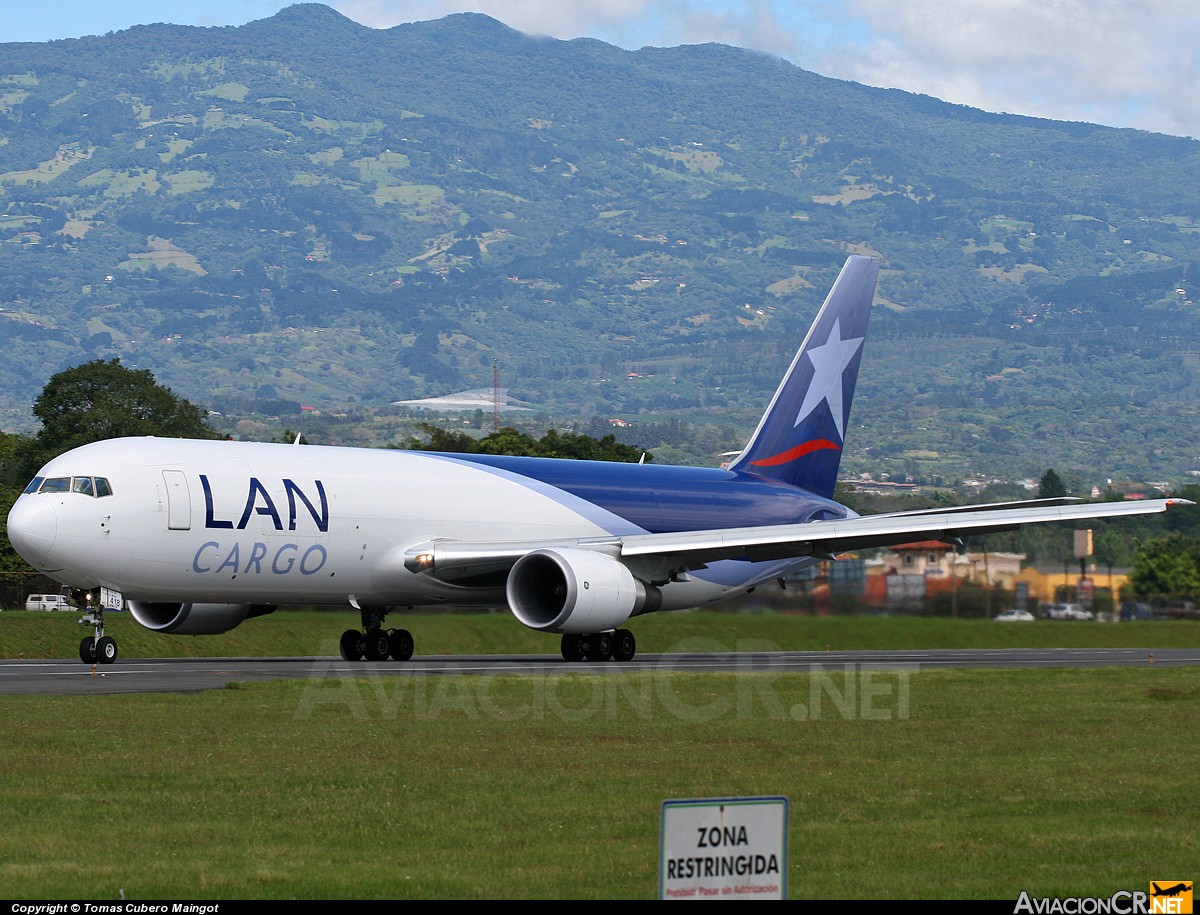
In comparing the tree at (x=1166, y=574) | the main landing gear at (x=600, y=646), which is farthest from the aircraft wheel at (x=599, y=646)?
the tree at (x=1166, y=574)

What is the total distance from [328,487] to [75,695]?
9.68 m

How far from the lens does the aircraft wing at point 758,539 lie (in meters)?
33.9

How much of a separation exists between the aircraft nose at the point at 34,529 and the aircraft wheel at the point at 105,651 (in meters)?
1.93

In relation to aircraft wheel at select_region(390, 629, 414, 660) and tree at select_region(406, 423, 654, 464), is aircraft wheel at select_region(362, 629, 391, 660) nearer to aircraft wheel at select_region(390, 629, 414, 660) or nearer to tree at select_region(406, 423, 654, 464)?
aircraft wheel at select_region(390, 629, 414, 660)

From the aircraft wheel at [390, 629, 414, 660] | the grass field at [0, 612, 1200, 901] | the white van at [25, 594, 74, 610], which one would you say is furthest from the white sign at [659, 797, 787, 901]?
the white van at [25, 594, 74, 610]

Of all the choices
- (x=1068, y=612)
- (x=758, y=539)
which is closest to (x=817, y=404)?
(x=1068, y=612)

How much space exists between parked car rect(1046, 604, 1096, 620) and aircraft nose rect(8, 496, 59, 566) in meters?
26.8

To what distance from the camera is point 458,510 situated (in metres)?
35.2

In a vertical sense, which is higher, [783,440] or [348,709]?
[783,440]

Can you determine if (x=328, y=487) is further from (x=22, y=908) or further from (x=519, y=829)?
(x=22, y=908)

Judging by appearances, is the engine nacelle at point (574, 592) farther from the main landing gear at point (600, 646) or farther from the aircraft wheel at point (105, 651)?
the aircraft wheel at point (105, 651)

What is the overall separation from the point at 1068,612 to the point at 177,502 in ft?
84.1

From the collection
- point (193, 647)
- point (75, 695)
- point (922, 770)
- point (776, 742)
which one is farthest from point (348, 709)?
point (193, 647)

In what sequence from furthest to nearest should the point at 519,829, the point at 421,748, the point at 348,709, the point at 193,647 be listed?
the point at 193,647 → the point at 348,709 → the point at 421,748 → the point at 519,829
